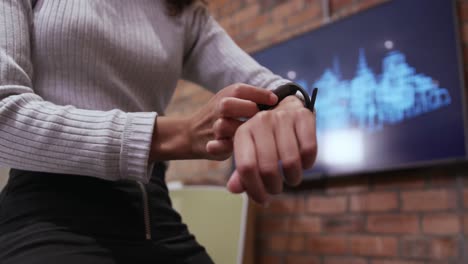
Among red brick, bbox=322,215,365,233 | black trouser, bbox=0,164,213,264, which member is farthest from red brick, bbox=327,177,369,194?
black trouser, bbox=0,164,213,264

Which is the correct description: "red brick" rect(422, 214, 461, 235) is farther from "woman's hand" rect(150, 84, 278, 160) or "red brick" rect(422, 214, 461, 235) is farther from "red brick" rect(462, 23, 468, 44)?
"woman's hand" rect(150, 84, 278, 160)

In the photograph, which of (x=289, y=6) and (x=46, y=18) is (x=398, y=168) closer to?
(x=289, y=6)

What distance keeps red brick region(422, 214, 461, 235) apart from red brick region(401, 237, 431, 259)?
0.04m

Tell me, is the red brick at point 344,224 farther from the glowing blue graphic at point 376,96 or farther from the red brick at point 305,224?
the glowing blue graphic at point 376,96

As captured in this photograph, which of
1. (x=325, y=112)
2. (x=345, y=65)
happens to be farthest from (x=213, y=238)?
(x=345, y=65)

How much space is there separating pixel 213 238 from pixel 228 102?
1.33 metres

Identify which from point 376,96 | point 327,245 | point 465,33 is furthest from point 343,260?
point 465,33

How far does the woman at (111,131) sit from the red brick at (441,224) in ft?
3.47

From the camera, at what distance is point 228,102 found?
465 millimetres

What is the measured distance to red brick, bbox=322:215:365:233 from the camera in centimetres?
173

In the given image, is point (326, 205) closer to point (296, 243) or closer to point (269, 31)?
point (296, 243)

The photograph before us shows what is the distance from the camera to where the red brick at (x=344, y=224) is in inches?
68.0

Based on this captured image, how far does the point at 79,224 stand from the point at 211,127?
0.83ft

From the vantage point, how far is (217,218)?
69.7 inches
